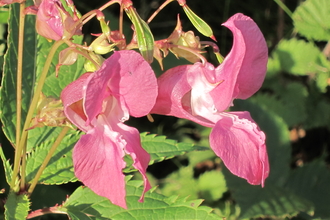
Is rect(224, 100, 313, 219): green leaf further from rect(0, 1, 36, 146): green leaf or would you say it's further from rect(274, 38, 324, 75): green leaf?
rect(0, 1, 36, 146): green leaf

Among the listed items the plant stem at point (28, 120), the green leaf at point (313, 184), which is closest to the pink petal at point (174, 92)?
the plant stem at point (28, 120)

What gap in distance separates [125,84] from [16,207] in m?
0.46

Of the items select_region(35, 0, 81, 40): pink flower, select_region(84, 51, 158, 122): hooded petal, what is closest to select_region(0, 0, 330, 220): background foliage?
select_region(35, 0, 81, 40): pink flower

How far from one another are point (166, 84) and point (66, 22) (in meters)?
0.23

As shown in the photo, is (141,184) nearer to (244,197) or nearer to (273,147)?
(244,197)

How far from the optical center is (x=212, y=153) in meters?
2.02

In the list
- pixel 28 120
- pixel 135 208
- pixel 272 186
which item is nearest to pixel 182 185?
pixel 272 186

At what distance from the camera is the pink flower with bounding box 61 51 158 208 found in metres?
0.78

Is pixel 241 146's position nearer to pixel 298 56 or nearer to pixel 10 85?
pixel 10 85

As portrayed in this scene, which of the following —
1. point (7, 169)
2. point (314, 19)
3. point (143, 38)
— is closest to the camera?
point (143, 38)

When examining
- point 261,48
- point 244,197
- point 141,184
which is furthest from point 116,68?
point 244,197

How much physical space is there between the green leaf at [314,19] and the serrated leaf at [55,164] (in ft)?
4.26

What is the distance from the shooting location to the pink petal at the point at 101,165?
2.68ft

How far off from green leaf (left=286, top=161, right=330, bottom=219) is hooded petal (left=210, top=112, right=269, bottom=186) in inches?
44.2
